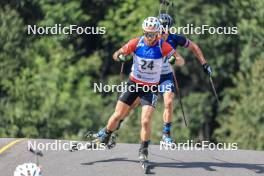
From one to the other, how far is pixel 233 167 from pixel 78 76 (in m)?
19.4

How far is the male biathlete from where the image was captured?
13.5 meters

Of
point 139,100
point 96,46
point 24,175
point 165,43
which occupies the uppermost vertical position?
point 96,46

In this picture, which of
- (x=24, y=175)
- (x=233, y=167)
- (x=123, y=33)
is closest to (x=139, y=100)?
(x=233, y=167)

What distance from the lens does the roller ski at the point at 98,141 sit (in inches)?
572

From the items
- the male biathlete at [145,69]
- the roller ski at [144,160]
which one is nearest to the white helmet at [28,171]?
the male biathlete at [145,69]

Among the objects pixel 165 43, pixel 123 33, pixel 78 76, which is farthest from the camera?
pixel 123 33

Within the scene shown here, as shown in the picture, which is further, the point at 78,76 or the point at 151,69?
→ the point at 78,76

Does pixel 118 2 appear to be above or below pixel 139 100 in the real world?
above

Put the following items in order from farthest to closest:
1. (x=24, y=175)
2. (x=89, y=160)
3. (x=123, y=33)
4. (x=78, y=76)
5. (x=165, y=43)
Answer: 1. (x=123, y=33)
2. (x=78, y=76)
3. (x=89, y=160)
4. (x=165, y=43)
5. (x=24, y=175)

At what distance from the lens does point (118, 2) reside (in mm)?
37750

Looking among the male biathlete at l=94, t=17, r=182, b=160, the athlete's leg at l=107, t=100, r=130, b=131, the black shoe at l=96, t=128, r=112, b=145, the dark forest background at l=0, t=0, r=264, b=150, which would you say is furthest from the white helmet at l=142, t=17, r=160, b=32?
the dark forest background at l=0, t=0, r=264, b=150

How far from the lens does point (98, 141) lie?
48.1ft

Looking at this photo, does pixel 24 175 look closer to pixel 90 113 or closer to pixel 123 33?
pixel 90 113

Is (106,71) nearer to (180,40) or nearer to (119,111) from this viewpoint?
(180,40)
